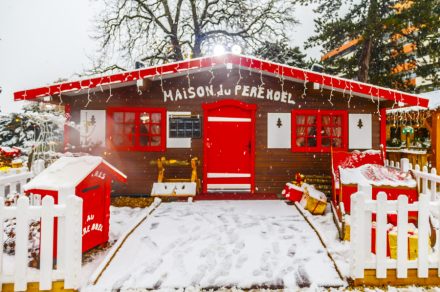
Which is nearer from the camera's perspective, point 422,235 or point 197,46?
point 422,235

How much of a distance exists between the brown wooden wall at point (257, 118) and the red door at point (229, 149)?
21 centimetres

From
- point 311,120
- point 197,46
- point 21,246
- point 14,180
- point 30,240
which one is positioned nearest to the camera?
point 21,246

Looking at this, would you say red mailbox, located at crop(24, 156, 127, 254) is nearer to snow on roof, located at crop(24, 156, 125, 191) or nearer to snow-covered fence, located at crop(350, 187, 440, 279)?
snow on roof, located at crop(24, 156, 125, 191)

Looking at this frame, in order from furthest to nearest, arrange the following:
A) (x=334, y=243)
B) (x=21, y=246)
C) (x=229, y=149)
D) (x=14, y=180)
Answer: (x=229, y=149)
(x=14, y=180)
(x=334, y=243)
(x=21, y=246)

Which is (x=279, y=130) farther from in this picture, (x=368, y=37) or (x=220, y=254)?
(x=368, y=37)

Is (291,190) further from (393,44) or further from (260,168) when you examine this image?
(393,44)

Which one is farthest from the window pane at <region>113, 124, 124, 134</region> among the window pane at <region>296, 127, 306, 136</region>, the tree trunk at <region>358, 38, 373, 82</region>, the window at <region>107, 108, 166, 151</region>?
the tree trunk at <region>358, 38, 373, 82</region>

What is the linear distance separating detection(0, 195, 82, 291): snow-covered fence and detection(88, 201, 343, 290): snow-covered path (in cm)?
42

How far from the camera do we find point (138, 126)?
9.57 meters

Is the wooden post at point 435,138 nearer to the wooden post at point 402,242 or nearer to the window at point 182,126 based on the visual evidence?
the window at point 182,126

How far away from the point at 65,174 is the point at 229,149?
5763 mm

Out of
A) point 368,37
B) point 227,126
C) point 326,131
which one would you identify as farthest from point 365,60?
point 227,126

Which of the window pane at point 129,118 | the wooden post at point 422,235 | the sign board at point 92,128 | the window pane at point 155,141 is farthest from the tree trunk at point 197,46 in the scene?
the wooden post at point 422,235

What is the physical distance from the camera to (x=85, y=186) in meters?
4.76
